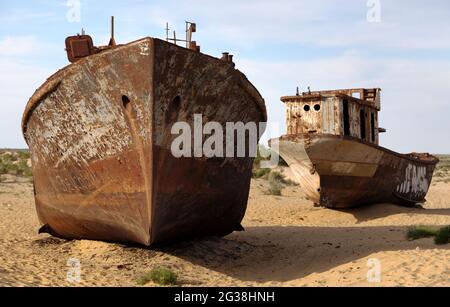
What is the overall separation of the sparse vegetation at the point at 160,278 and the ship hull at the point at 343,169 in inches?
282

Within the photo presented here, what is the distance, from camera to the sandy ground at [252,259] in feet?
20.5

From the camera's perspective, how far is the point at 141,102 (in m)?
6.29

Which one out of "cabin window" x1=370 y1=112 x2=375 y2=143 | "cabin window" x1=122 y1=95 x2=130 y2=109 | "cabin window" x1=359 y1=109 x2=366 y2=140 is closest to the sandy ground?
"cabin window" x1=122 y1=95 x2=130 y2=109

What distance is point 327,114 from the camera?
13.5 meters

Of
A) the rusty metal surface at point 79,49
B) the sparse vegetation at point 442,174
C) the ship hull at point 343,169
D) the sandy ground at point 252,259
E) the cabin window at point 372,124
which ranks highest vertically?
the rusty metal surface at point 79,49

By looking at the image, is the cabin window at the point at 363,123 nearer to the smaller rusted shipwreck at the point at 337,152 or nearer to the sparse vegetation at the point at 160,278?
the smaller rusted shipwreck at the point at 337,152

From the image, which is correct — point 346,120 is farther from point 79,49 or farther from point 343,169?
point 79,49

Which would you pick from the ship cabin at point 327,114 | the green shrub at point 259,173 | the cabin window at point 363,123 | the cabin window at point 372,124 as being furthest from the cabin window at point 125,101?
the green shrub at point 259,173

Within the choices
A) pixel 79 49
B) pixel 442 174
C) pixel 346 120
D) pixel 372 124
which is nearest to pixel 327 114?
pixel 346 120

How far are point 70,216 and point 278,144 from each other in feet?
Answer: 23.7

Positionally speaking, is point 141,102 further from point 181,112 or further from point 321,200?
point 321,200

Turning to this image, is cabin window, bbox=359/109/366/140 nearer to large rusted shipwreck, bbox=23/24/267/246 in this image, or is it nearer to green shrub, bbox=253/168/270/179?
large rusted shipwreck, bbox=23/24/267/246

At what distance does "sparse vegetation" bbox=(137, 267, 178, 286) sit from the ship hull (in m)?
7.16
